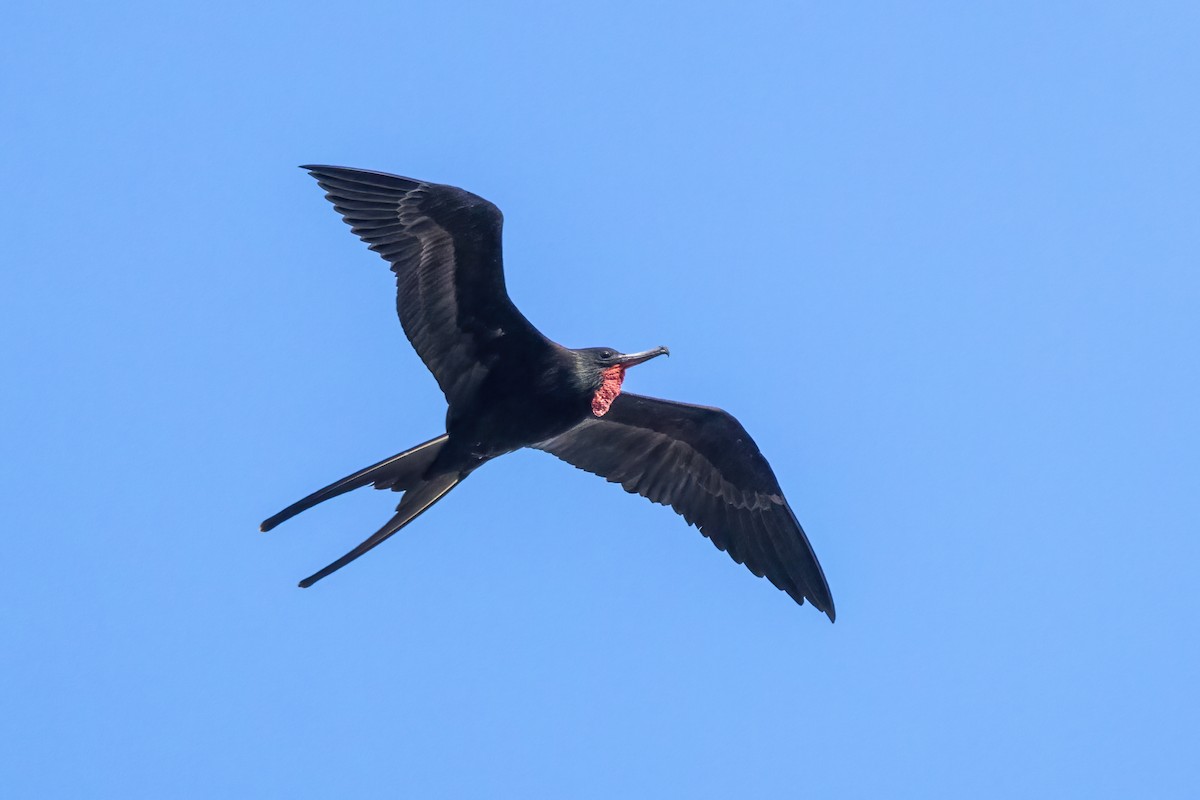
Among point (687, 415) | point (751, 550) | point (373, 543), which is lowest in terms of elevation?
point (373, 543)

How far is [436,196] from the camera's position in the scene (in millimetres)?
7277

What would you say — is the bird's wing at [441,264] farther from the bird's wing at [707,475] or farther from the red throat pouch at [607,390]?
the bird's wing at [707,475]

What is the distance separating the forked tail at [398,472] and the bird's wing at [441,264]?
1.11 feet

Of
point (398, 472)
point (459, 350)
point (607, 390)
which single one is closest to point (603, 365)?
point (607, 390)

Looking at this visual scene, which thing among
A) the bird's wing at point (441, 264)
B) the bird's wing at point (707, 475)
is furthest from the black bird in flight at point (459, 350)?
the bird's wing at point (707, 475)

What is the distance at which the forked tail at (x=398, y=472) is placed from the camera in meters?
7.10

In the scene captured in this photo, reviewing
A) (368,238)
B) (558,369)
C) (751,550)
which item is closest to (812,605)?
(751,550)

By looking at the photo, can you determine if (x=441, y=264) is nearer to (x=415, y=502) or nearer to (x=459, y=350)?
(x=459, y=350)

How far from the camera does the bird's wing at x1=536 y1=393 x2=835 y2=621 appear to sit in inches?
326

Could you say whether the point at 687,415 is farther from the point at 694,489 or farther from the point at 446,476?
the point at 446,476

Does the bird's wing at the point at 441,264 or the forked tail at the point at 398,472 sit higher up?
the bird's wing at the point at 441,264

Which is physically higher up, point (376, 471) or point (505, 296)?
point (505, 296)

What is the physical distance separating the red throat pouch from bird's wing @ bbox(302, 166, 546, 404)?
1.22 feet

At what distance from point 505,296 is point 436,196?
0.57 m
